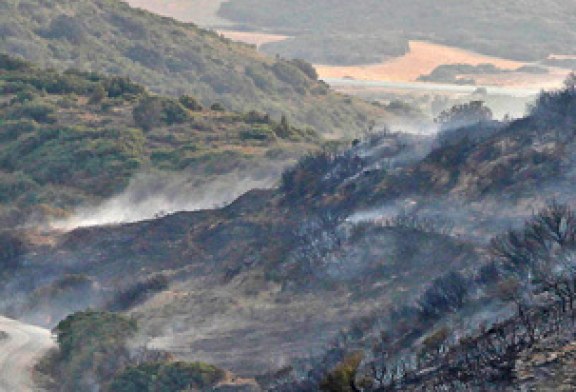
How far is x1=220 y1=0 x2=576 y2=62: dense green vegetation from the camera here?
13738 centimetres

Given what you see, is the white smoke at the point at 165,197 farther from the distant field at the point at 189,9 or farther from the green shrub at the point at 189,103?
the distant field at the point at 189,9

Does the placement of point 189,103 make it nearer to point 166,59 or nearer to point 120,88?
point 120,88

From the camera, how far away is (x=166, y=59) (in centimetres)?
9462

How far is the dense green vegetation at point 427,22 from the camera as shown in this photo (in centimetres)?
13738

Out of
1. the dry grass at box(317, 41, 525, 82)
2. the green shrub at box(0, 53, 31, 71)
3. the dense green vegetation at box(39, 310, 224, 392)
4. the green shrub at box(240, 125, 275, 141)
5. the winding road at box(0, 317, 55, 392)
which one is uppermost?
the dense green vegetation at box(39, 310, 224, 392)

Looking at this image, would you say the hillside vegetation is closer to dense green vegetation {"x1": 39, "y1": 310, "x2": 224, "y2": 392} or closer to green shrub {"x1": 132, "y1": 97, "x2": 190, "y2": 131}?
dense green vegetation {"x1": 39, "y1": 310, "x2": 224, "y2": 392}

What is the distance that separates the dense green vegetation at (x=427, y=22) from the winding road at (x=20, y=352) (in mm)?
95957

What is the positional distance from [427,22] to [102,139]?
320 feet

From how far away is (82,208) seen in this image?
53.4 metres

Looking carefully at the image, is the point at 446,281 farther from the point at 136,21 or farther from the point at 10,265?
the point at 136,21

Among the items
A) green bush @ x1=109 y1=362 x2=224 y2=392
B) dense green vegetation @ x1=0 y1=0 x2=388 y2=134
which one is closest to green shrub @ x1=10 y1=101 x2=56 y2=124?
dense green vegetation @ x1=0 y1=0 x2=388 y2=134

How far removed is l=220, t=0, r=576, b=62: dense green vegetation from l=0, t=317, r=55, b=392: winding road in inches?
3778

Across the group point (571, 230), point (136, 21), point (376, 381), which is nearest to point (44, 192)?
point (571, 230)

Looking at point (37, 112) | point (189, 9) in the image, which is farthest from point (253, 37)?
point (37, 112)
